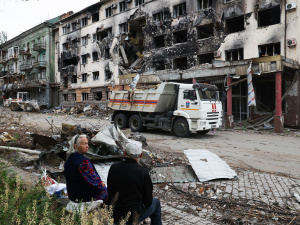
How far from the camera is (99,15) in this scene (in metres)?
31.1

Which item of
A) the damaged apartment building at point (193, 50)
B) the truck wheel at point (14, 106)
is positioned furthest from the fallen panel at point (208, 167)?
the truck wheel at point (14, 106)

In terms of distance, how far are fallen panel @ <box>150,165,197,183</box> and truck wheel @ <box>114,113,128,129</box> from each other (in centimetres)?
844

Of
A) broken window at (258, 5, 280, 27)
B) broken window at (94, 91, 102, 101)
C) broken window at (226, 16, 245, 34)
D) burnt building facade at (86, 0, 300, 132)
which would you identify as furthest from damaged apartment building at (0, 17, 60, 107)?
broken window at (258, 5, 280, 27)

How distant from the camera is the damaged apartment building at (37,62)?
39781 millimetres

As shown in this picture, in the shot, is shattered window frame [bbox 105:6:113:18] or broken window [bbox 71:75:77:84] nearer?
shattered window frame [bbox 105:6:113:18]

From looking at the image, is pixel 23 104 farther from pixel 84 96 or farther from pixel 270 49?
pixel 270 49

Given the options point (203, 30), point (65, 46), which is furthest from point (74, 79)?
point (203, 30)

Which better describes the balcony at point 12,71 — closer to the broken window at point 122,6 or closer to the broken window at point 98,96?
the broken window at point 98,96

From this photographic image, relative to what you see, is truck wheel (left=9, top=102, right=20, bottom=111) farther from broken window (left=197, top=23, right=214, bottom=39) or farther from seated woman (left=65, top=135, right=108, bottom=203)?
Result: seated woman (left=65, top=135, right=108, bottom=203)

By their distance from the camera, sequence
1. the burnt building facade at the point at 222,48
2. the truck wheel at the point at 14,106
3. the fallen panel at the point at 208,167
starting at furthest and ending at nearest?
the truck wheel at the point at 14,106, the burnt building facade at the point at 222,48, the fallen panel at the point at 208,167

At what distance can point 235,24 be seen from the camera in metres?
20.3

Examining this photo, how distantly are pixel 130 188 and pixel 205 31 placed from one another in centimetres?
2179

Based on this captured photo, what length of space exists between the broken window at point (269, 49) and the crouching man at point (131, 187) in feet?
56.6

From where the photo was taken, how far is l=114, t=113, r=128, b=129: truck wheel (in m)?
14.2
